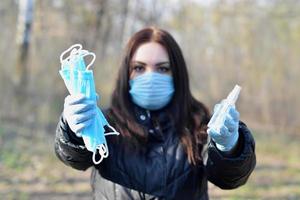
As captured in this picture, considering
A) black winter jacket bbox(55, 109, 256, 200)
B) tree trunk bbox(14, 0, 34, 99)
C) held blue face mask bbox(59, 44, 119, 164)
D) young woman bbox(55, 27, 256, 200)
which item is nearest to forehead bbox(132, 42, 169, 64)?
young woman bbox(55, 27, 256, 200)

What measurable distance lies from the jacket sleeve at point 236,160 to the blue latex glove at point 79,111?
0.53 meters

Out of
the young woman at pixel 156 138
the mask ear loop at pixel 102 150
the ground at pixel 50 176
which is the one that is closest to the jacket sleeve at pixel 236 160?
the young woman at pixel 156 138

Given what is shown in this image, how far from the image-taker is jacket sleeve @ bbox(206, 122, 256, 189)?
1.93 m

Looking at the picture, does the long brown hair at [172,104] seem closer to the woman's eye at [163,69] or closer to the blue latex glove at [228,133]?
the woman's eye at [163,69]

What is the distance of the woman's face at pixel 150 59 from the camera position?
233 centimetres

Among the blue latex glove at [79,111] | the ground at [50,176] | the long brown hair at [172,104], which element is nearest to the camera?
the blue latex glove at [79,111]

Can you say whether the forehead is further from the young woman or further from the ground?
the ground

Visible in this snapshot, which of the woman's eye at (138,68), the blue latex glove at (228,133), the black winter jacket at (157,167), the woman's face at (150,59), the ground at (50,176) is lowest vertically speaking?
the ground at (50,176)

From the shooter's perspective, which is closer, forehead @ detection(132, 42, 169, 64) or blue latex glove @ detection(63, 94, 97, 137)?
blue latex glove @ detection(63, 94, 97, 137)

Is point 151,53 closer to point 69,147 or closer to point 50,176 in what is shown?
point 69,147

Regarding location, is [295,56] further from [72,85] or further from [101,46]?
[72,85]

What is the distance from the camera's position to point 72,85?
183cm

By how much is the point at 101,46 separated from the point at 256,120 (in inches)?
213

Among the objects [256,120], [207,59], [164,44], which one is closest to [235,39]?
[207,59]
